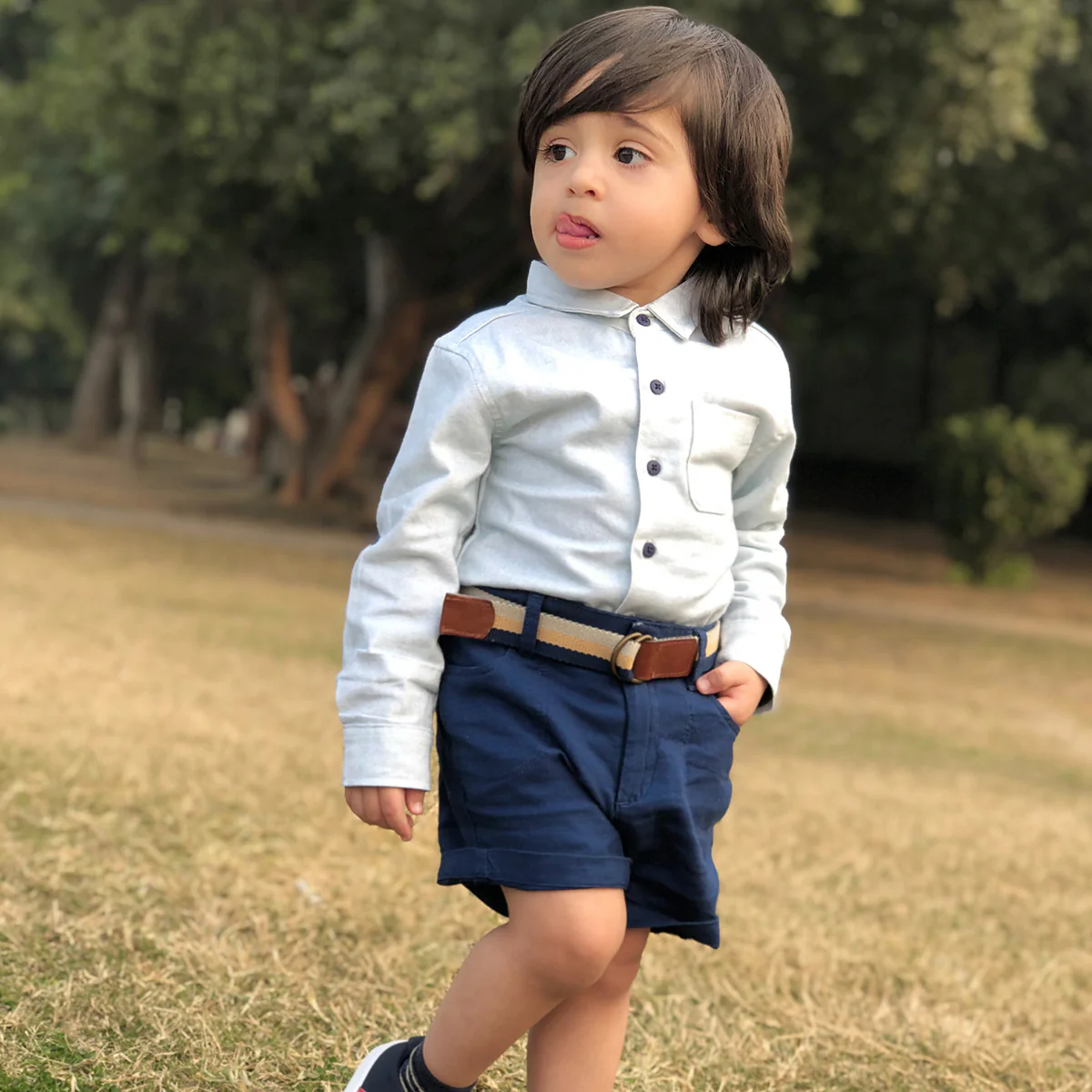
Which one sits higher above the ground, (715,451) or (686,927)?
(715,451)

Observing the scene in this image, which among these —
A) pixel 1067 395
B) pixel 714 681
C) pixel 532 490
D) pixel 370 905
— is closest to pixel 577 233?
pixel 532 490

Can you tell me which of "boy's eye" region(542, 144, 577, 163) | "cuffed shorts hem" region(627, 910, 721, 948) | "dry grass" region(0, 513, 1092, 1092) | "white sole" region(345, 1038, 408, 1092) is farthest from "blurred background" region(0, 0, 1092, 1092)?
"boy's eye" region(542, 144, 577, 163)

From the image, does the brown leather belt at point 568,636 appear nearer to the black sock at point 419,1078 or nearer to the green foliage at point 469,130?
the black sock at point 419,1078

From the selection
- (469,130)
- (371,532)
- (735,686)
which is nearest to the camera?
(735,686)

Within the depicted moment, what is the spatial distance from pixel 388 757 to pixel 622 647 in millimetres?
341

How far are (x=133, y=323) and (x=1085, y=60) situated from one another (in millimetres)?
19402

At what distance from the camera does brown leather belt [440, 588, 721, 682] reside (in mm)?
2080

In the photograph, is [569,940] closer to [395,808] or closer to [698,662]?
[395,808]

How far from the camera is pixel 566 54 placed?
213 centimetres

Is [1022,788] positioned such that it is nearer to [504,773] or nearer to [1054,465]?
[504,773]

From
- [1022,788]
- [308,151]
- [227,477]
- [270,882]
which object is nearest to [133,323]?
[227,477]

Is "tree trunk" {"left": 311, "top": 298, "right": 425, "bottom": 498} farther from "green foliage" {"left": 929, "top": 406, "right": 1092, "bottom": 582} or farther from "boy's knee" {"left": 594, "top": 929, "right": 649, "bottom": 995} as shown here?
"boy's knee" {"left": 594, "top": 929, "right": 649, "bottom": 995}

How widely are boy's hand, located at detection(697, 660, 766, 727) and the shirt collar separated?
472 mm

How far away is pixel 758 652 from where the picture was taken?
90.3 inches
